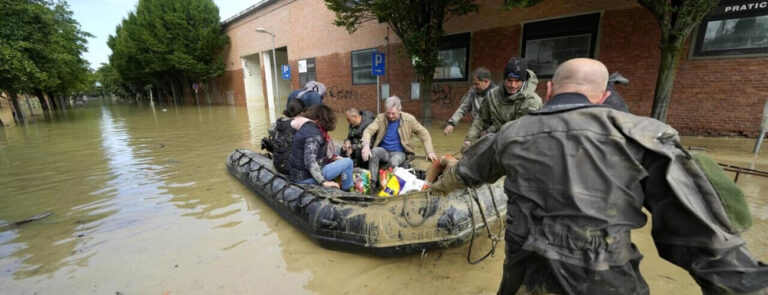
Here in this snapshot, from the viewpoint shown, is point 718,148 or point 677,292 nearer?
point 677,292

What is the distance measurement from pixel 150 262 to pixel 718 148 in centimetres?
1011

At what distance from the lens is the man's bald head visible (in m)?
1.32

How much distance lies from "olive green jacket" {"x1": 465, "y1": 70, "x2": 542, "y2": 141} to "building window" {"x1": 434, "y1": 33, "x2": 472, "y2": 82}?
7441 mm

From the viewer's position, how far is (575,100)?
4.23 feet

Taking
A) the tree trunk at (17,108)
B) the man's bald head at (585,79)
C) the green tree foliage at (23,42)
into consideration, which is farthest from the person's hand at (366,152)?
the tree trunk at (17,108)

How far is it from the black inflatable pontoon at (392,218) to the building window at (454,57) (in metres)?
8.90

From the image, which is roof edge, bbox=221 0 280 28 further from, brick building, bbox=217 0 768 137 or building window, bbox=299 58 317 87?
brick building, bbox=217 0 768 137

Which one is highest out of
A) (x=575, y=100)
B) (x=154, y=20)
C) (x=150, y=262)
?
(x=154, y=20)

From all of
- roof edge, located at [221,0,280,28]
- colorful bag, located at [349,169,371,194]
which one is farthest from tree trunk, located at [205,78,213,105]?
colorful bag, located at [349,169,371,194]

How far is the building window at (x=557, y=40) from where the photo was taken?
28.3 ft

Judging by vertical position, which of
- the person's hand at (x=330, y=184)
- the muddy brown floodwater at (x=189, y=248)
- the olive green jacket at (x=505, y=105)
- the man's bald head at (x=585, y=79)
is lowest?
the muddy brown floodwater at (x=189, y=248)

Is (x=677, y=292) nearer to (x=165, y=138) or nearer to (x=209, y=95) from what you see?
(x=165, y=138)

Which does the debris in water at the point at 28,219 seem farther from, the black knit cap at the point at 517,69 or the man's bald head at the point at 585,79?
the black knit cap at the point at 517,69

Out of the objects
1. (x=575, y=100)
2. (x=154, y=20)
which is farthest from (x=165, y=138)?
(x=154, y=20)
